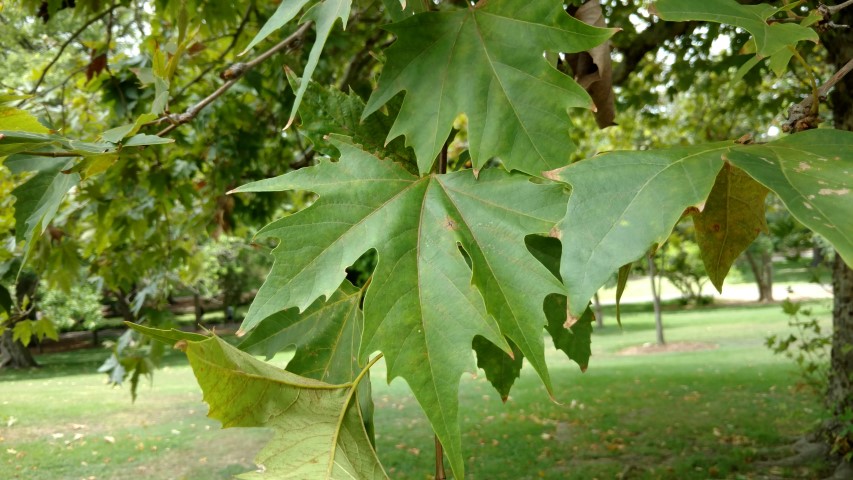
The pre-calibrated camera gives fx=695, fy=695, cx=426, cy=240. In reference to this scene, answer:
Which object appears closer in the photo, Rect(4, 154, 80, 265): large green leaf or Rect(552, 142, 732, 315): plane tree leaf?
Rect(552, 142, 732, 315): plane tree leaf

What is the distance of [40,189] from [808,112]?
47.4 inches

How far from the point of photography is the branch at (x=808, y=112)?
85 centimetres

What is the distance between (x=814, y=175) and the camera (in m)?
0.66

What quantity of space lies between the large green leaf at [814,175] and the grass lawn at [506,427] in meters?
5.98

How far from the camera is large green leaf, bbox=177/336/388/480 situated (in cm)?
74

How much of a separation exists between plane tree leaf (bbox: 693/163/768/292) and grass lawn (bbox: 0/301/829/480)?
18.9 feet

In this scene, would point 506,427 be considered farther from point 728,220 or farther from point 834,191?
point 834,191

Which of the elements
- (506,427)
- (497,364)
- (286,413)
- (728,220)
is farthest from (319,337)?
(506,427)

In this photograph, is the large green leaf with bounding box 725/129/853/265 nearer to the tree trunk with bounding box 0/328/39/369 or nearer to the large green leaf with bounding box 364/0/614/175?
the large green leaf with bounding box 364/0/614/175

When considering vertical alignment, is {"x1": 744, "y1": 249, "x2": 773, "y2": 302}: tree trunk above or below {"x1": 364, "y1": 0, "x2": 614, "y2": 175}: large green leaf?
below

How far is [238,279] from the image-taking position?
73.9ft

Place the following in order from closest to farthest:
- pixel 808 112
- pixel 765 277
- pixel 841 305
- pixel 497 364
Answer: pixel 808 112 < pixel 497 364 < pixel 841 305 < pixel 765 277

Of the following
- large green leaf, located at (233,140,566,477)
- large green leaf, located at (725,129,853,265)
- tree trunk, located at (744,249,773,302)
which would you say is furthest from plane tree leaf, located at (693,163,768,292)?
tree trunk, located at (744,249,773,302)

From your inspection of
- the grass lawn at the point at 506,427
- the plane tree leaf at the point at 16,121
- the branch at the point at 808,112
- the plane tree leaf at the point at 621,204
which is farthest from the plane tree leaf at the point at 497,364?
the grass lawn at the point at 506,427
